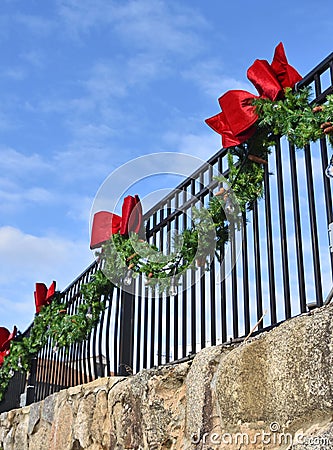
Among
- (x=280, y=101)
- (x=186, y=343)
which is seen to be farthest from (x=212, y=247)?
(x=280, y=101)

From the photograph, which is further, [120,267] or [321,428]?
[120,267]

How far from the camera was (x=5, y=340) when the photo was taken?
849 centimetres

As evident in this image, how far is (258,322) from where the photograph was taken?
324cm

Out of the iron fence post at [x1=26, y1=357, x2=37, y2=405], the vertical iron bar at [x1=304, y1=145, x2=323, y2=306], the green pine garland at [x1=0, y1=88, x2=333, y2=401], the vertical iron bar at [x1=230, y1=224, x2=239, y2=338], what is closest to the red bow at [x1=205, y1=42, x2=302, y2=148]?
the green pine garland at [x1=0, y1=88, x2=333, y2=401]

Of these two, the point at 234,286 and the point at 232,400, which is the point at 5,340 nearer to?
the point at 234,286

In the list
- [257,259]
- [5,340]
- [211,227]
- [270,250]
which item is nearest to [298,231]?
[270,250]

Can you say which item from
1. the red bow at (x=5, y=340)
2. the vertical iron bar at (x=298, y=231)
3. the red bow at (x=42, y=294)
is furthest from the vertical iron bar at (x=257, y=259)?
the red bow at (x=5, y=340)

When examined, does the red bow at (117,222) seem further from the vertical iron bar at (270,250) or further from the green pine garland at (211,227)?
the vertical iron bar at (270,250)

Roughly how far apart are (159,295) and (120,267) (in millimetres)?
651

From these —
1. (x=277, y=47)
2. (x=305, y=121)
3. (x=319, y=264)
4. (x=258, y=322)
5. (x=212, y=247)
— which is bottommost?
(x=258, y=322)

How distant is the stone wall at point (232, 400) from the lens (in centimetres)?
244

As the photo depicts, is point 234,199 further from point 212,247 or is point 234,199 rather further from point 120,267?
point 120,267

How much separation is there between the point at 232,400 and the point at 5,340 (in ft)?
20.0

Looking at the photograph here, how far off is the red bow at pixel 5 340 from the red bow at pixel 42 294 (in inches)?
50.8
